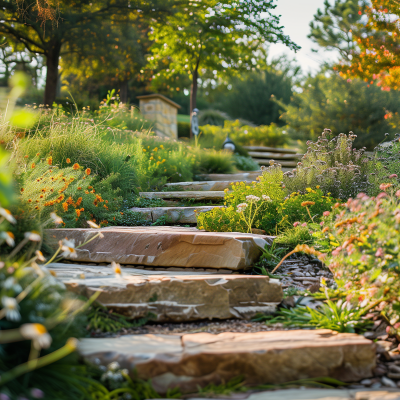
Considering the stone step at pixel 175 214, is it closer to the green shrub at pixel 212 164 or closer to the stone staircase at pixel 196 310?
the stone staircase at pixel 196 310

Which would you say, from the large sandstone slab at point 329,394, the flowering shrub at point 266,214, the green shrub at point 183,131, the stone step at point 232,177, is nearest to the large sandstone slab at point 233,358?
the large sandstone slab at point 329,394

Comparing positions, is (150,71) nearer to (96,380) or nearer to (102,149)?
(102,149)

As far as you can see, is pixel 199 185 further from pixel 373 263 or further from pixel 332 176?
pixel 373 263

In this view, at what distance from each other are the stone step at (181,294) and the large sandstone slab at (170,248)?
Answer: 457 millimetres

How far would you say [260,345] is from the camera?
1.73m

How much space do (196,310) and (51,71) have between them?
378 inches

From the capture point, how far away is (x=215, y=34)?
1138 centimetres

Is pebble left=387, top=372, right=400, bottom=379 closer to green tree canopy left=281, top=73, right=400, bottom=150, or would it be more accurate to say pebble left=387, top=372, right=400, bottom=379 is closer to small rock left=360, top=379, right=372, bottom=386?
small rock left=360, top=379, right=372, bottom=386

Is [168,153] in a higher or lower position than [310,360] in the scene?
higher

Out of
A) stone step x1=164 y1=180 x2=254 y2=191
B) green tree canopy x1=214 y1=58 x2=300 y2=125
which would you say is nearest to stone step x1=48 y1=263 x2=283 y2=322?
stone step x1=164 y1=180 x2=254 y2=191

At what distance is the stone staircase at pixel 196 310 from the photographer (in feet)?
5.37

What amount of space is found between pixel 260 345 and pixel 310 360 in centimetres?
24

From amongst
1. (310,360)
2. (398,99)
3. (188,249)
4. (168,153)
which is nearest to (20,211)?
(188,249)

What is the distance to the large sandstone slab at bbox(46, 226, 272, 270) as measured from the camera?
9.07 ft
